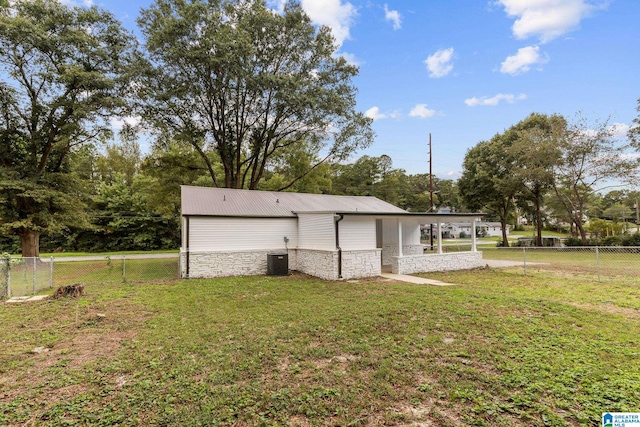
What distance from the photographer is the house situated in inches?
411

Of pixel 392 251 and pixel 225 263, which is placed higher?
pixel 392 251

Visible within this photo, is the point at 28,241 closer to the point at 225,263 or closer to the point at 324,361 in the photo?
the point at 225,263

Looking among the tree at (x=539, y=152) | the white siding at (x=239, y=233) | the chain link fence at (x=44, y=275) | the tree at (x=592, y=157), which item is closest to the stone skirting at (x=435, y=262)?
the white siding at (x=239, y=233)

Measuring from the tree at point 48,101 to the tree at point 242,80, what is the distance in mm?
2367

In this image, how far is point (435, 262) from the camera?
11852mm

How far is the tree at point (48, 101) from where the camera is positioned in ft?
45.0

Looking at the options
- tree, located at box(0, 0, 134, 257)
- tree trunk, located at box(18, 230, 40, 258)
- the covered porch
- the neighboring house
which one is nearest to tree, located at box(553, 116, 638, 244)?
the covered porch

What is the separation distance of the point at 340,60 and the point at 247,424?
2142cm

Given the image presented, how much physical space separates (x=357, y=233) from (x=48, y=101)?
16916mm

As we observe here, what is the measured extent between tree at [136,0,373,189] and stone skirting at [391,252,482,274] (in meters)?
11.4

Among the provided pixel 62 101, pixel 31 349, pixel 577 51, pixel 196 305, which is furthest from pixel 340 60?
pixel 31 349

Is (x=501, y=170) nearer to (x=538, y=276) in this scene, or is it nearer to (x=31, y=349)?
(x=538, y=276)

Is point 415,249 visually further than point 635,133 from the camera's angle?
No
